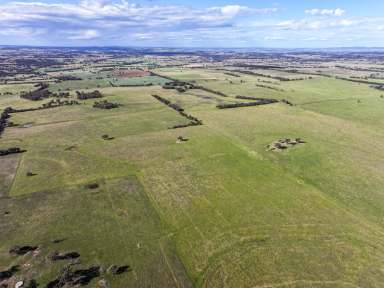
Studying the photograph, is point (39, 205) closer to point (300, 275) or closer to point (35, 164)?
point (35, 164)

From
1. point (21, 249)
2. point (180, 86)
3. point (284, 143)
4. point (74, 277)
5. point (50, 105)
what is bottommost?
point (74, 277)

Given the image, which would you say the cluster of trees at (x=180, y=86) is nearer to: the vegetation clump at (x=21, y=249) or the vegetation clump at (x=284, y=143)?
the vegetation clump at (x=284, y=143)

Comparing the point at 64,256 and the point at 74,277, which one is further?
the point at 64,256

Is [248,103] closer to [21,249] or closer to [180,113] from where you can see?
[180,113]

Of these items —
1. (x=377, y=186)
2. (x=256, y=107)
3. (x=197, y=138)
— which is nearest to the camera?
(x=377, y=186)

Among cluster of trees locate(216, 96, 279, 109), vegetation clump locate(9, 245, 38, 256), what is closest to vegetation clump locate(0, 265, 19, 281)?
vegetation clump locate(9, 245, 38, 256)

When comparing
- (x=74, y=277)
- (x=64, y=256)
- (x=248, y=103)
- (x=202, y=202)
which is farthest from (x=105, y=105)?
(x=74, y=277)

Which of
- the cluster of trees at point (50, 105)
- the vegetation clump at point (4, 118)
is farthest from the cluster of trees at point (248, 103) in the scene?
the vegetation clump at point (4, 118)

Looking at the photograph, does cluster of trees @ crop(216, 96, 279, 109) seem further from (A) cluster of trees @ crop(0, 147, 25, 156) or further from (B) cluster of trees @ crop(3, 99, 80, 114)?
(A) cluster of trees @ crop(0, 147, 25, 156)

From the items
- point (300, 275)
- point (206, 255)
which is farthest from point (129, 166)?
point (300, 275)
